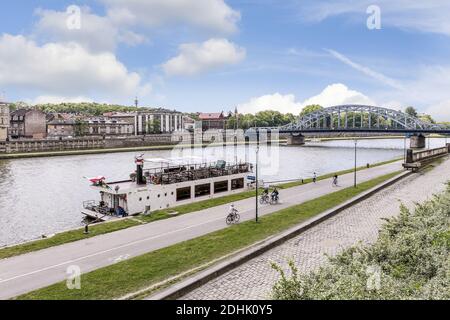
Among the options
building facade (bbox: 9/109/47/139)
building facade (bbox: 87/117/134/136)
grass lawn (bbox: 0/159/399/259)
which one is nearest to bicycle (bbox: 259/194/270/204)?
grass lawn (bbox: 0/159/399/259)

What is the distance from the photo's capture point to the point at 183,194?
105 feet

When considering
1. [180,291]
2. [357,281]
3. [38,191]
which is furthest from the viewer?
[38,191]

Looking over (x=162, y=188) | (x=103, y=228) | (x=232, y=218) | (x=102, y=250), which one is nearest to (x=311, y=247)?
(x=232, y=218)

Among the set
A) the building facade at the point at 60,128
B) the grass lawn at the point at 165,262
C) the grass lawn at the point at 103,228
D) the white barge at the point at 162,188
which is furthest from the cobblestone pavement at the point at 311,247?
the building facade at the point at 60,128

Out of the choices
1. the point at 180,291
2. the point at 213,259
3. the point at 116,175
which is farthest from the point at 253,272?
the point at 116,175

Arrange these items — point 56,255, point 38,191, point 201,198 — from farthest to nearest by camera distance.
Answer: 1. point 38,191
2. point 201,198
3. point 56,255

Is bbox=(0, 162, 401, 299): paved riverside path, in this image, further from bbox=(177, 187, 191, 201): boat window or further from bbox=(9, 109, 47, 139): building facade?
bbox=(9, 109, 47, 139): building facade

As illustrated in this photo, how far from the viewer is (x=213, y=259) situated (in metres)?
15.9

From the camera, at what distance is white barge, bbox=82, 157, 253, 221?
94.4 feet

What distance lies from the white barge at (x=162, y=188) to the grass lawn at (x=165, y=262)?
29.5ft

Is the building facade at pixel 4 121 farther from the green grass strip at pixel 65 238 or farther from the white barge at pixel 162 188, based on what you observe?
the green grass strip at pixel 65 238

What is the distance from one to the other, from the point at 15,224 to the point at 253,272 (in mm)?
22907

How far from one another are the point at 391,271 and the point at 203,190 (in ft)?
77.7
